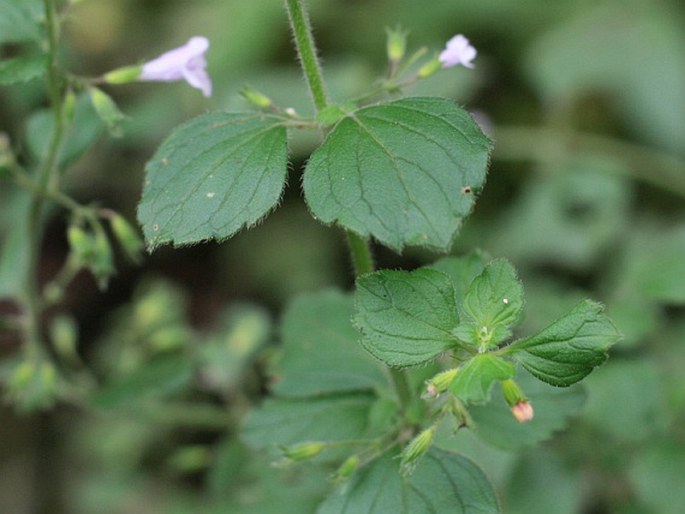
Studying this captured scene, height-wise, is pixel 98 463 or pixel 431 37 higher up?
pixel 431 37

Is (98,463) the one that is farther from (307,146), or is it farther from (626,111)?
(626,111)

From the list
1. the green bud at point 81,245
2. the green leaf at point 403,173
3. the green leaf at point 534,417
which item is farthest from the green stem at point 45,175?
the green leaf at point 534,417

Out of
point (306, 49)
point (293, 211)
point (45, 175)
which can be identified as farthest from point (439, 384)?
point (293, 211)

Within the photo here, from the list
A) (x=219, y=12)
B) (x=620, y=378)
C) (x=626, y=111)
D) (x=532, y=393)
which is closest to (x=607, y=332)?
(x=532, y=393)

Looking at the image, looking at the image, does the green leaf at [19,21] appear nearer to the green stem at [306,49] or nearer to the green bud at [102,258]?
the green bud at [102,258]

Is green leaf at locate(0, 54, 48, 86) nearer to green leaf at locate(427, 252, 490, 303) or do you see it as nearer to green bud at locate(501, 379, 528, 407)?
green leaf at locate(427, 252, 490, 303)
